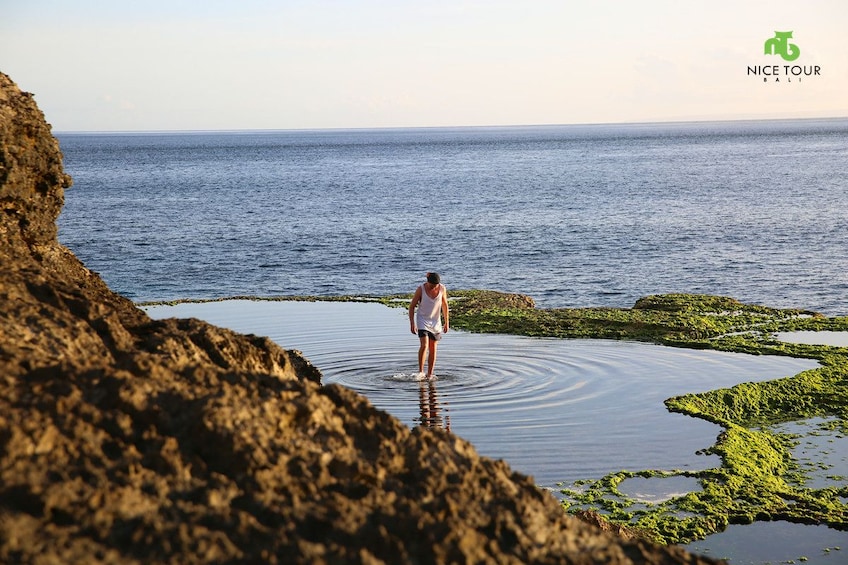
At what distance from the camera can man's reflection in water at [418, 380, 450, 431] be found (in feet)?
45.9

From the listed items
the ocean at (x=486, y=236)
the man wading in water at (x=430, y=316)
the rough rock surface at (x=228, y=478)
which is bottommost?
the ocean at (x=486, y=236)

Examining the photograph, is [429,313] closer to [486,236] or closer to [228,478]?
[228,478]

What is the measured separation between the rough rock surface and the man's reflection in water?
9.02 meters

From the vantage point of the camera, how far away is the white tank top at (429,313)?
17016mm

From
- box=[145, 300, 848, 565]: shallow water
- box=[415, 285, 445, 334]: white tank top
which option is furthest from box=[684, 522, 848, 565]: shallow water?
box=[415, 285, 445, 334]: white tank top

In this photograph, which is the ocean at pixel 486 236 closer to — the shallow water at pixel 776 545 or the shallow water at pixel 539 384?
the shallow water at pixel 539 384

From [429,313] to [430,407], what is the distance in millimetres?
2579

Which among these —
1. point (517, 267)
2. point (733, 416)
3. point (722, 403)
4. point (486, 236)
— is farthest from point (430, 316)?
point (486, 236)

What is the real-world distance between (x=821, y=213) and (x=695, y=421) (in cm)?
5617

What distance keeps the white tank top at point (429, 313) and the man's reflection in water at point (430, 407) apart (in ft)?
3.37

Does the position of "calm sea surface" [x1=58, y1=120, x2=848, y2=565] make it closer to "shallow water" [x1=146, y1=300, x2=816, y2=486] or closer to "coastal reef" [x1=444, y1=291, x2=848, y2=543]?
"shallow water" [x1=146, y1=300, x2=816, y2=486]

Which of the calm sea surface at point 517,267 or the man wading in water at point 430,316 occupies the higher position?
the man wading in water at point 430,316

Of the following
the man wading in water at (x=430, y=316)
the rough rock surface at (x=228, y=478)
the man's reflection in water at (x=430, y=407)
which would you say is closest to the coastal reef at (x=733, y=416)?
the man's reflection in water at (x=430, y=407)

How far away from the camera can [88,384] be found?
14.2 ft
